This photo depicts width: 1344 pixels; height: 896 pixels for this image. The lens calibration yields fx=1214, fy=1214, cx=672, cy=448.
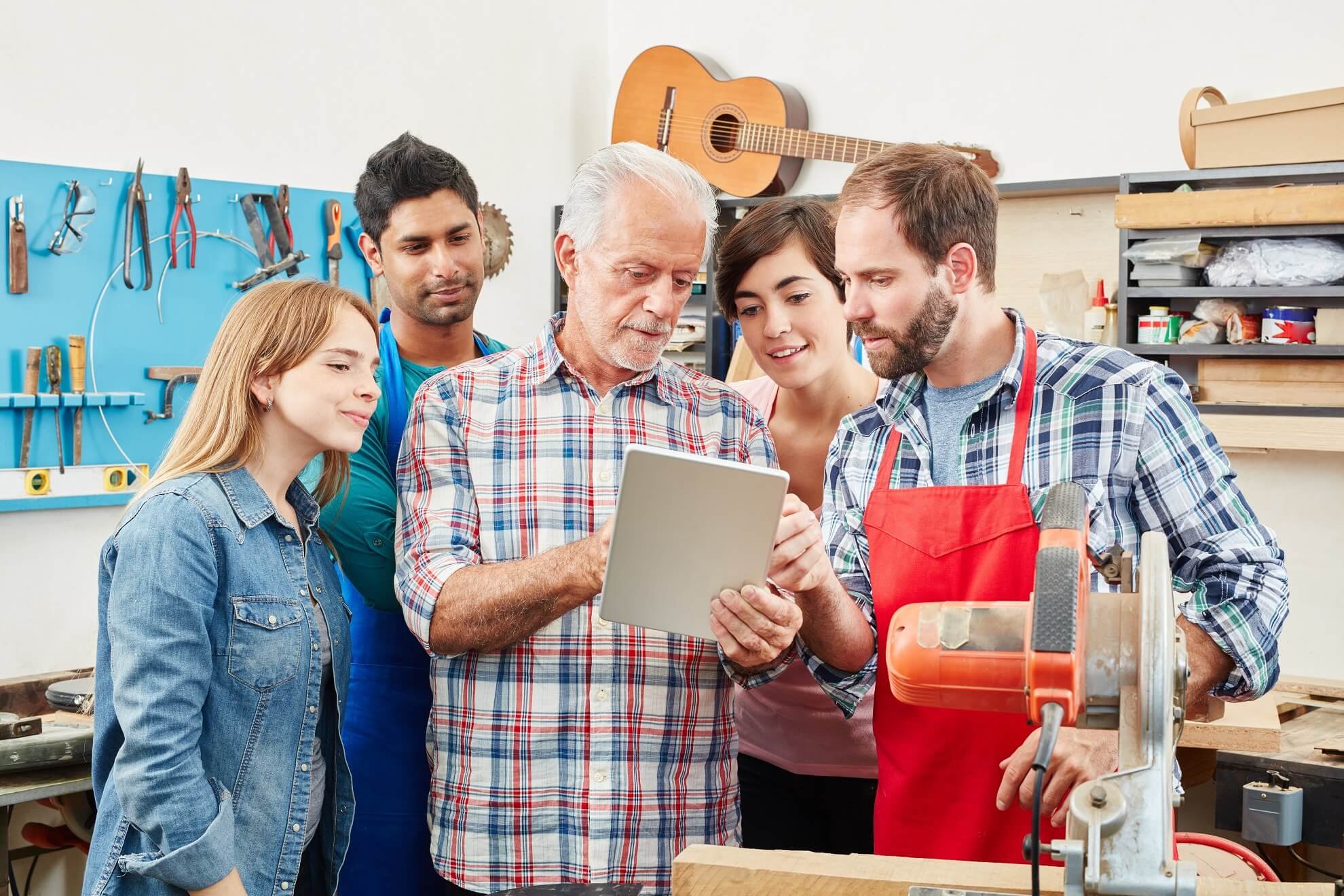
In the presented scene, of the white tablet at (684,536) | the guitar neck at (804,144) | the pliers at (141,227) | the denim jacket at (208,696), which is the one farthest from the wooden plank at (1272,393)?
the pliers at (141,227)

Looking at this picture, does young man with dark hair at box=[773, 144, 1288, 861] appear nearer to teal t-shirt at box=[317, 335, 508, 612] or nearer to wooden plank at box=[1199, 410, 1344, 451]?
teal t-shirt at box=[317, 335, 508, 612]

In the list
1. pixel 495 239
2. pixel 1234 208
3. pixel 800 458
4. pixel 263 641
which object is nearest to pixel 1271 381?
pixel 1234 208

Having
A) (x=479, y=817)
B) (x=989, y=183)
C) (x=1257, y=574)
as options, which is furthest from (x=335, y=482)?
(x=1257, y=574)

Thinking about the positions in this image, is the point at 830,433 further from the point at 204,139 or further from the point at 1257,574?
the point at 204,139

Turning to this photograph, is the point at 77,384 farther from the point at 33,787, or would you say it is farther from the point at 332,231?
the point at 33,787

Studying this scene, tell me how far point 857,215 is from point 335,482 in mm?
854

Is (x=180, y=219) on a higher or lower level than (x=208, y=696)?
higher

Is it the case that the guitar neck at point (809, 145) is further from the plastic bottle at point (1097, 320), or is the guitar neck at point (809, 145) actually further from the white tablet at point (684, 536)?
the white tablet at point (684, 536)

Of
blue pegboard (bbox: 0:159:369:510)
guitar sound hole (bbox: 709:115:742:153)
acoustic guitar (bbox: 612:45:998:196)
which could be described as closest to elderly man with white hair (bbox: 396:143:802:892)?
blue pegboard (bbox: 0:159:369:510)

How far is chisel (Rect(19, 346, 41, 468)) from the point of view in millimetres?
3287

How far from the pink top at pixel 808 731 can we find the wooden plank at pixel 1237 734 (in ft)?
2.77

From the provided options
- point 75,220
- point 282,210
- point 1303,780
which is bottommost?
point 1303,780

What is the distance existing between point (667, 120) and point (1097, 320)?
1.78 m

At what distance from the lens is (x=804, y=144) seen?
4.20m
